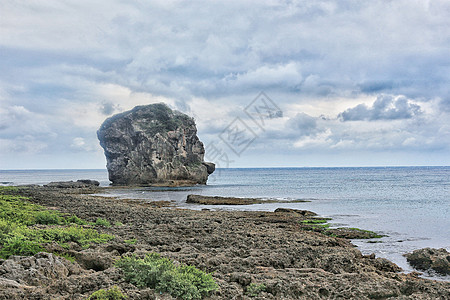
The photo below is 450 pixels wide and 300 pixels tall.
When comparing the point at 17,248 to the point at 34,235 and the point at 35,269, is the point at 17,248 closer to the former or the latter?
the point at 35,269

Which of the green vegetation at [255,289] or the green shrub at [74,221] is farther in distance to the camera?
the green shrub at [74,221]

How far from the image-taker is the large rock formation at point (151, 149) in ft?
286

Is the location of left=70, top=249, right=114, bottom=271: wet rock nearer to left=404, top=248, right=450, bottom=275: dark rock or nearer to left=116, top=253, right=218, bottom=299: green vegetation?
left=116, top=253, right=218, bottom=299: green vegetation

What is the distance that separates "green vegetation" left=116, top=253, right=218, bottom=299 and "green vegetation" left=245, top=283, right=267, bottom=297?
0.78m

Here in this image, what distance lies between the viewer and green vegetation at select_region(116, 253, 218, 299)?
23.1 ft

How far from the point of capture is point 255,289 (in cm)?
773

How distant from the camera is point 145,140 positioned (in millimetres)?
87812

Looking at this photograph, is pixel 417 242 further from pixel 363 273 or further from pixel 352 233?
pixel 363 273

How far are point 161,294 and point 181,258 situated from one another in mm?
3294

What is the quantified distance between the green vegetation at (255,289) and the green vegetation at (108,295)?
8.60 feet

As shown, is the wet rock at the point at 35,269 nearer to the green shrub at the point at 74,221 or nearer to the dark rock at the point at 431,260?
the green shrub at the point at 74,221

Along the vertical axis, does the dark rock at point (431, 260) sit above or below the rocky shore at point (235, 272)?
below

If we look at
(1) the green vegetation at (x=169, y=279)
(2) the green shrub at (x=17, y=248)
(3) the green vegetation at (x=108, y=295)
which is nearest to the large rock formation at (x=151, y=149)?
(2) the green shrub at (x=17, y=248)

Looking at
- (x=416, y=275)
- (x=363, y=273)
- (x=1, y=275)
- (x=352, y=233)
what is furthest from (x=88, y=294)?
(x=352, y=233)
